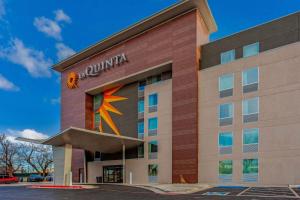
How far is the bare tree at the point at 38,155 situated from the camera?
7549cm

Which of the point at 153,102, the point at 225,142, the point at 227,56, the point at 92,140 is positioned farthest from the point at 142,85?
the point at 225,142

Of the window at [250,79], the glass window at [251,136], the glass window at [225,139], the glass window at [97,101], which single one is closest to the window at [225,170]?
the glass window at [225,139]

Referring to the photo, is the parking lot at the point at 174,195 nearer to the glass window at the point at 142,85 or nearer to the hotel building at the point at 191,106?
the hotel building at the point at 191,106

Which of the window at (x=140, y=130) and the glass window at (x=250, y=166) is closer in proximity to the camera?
the glass window at (x=250, y=166)

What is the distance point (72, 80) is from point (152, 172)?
67.8 ft

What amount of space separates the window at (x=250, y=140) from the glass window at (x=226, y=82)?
473cm

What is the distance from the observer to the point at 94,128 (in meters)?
44.7

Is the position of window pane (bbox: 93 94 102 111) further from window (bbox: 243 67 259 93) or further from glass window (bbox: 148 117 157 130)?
window (bbox: 243 67 259 93)

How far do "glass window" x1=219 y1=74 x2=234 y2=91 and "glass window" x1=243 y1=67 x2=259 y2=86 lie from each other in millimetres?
1319

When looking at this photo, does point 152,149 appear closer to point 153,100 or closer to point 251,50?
point 153,100

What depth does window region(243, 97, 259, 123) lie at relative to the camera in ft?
92.6

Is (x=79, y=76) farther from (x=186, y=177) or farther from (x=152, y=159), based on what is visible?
(x=186, y=177)

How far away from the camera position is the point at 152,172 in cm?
3516

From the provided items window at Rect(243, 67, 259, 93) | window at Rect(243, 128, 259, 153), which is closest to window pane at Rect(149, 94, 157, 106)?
window at Rect(243, 67, 259, 93)
